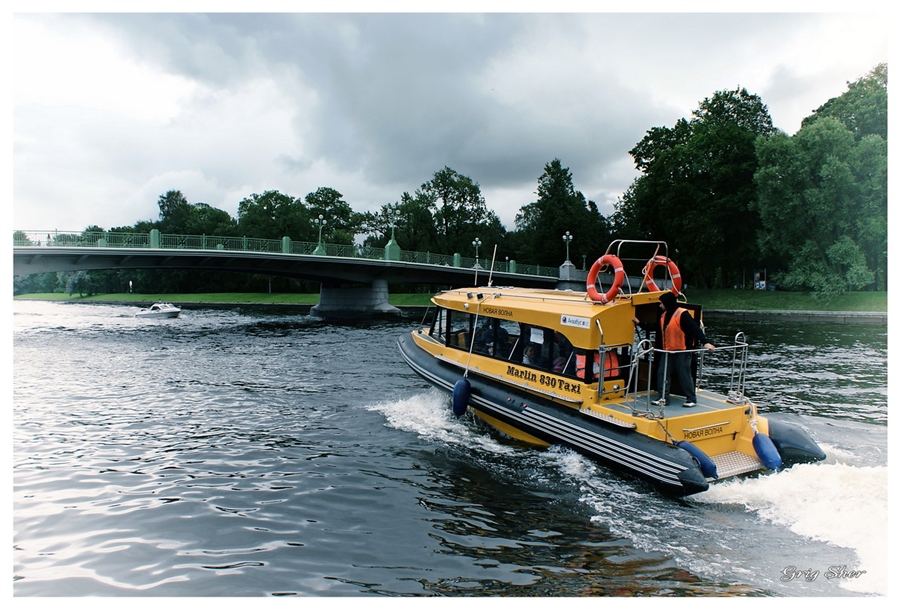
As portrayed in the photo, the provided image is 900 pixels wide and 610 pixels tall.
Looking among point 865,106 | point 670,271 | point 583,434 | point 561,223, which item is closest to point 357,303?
point 561,223

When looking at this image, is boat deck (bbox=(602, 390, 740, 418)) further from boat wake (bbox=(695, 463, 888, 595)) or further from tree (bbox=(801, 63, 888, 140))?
tree (bbox=(801, 63, 888, 140))

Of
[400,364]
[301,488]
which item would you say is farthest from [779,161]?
[301,488]

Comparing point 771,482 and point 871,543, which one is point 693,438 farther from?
point 871,543

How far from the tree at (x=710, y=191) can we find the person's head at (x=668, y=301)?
45.1 m

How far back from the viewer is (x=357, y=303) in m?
50.9

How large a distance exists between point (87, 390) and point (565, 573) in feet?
51.4

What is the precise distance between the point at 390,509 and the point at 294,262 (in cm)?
3733

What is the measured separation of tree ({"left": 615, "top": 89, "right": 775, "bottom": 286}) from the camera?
5169cm

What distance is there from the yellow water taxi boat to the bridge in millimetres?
15605

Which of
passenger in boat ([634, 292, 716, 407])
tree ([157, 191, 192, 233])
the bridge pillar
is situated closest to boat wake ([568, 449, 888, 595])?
passenger in boat ([634, 292, 716, 407])

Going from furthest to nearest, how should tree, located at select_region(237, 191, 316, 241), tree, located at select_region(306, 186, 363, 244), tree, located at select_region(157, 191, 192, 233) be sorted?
tree, located at select_region(157, 191, 192, 233) → tree, located at select_region(306, 186, 363, 244) → tree, located at select_region(237, 191, 316, 241)

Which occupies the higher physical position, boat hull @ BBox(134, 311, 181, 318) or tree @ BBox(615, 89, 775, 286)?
tree @ BBox(615, 89, 775, 286)

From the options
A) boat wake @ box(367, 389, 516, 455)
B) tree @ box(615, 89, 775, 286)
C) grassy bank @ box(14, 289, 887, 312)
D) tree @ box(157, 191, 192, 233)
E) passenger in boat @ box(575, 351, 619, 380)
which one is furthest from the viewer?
tree @ box(157, 191, 192, 233)

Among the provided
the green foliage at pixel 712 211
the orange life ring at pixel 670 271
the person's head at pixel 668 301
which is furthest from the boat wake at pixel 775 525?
the green foliage at pixel 712 211
